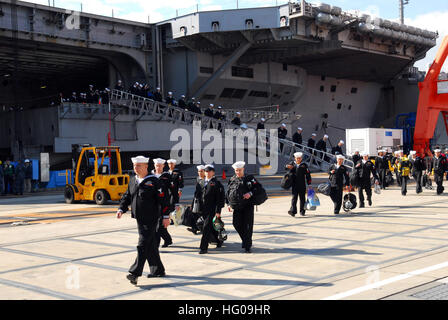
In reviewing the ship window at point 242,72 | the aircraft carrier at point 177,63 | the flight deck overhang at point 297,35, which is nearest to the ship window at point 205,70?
the aircraft carrier at point 177,63

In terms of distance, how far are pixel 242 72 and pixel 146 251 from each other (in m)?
38.5

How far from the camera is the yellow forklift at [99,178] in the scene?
69.5 feet

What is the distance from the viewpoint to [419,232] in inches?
472

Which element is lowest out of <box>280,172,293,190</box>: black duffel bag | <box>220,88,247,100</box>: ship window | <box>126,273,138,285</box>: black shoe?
<box>126,273,138,285</box>: black shoe

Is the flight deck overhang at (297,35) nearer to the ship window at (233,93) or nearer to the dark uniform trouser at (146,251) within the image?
the ship window at (233,93)

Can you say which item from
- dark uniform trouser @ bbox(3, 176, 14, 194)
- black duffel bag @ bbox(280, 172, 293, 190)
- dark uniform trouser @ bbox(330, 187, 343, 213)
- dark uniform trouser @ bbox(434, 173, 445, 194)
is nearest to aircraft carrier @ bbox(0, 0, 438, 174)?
dark uniform trouser @ bbox(3, 176, 14, 194)

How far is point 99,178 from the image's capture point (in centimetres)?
2130

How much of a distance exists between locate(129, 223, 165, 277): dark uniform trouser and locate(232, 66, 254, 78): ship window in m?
A: 37.3

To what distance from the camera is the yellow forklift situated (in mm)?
21188

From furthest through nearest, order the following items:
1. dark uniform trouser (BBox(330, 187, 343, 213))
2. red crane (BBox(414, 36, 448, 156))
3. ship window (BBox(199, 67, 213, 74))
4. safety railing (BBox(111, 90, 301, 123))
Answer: ship window (BBox(199, 67, 213, 74)) → safety railing (BBox(111, 90, 301, 123)) → red crane (BBox(414, 36, 448, 156)) → dark uniform trouser (BBox(330, 187, 343, 213))

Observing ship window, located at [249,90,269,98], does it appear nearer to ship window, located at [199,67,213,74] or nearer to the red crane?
ship window, located at [199,67,213,74]

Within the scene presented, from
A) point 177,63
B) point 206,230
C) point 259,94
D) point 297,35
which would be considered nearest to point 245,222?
point 206,230
